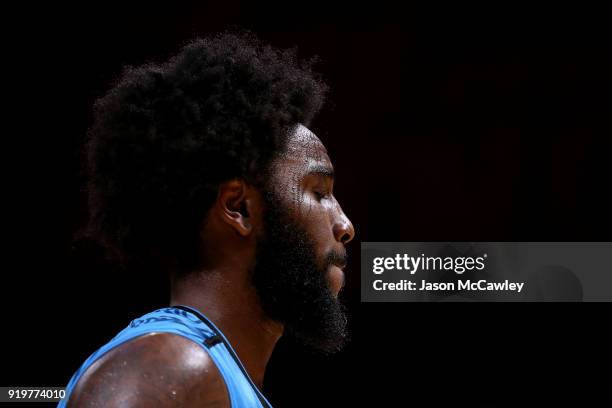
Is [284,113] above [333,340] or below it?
above

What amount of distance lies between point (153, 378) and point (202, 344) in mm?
110

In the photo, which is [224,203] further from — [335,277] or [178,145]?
[335,277]

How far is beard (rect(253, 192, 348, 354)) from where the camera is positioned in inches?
44.8

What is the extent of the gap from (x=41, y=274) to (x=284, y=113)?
136 centimetres

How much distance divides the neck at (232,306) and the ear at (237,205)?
0.07 meters

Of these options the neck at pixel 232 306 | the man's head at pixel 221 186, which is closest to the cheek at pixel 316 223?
the man's head at pixel 221 186

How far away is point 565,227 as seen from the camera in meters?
2.32

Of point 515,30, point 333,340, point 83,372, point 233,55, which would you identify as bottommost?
point 83,372

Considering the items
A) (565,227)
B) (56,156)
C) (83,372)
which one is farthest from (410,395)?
(83,372)

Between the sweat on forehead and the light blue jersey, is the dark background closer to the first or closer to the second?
the sweat on forehead

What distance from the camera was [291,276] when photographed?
1148 millimetres

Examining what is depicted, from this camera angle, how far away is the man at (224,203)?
1.12m

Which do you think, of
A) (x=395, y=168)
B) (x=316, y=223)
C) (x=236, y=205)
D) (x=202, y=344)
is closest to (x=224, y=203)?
(x=236, y=205)

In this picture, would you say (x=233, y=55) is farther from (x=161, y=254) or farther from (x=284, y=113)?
(x=161, y=254)
